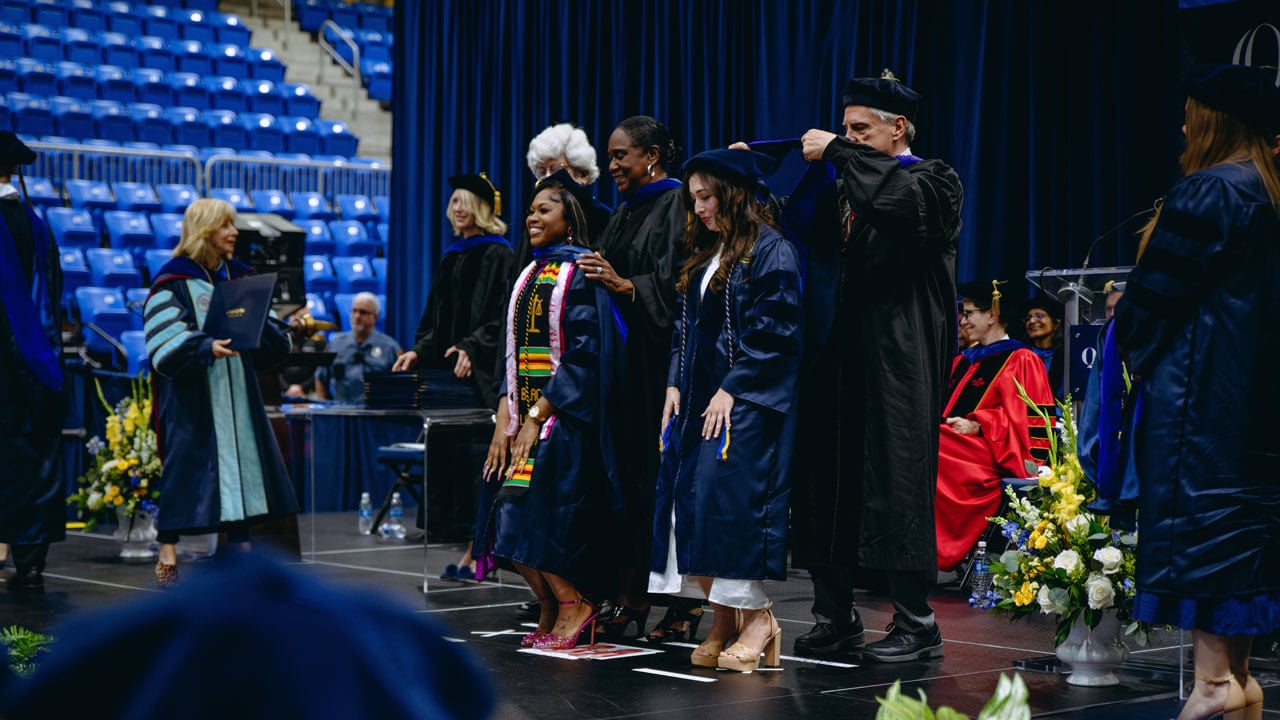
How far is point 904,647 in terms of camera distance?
4.34m

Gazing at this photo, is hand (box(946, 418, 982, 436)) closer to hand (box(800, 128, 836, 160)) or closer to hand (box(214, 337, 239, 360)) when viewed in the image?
hand (box(800, 128, 836, 160))

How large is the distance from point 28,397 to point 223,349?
2.70 feet

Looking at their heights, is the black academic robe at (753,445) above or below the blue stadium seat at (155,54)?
below

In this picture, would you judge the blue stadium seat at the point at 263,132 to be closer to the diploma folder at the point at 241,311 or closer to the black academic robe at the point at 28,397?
the black academic robe at the point at 28,397

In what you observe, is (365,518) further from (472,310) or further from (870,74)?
(870,74)

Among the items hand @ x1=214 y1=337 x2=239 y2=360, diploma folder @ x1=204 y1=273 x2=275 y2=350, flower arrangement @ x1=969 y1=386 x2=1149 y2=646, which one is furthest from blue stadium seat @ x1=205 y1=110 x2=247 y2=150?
flower arrangement @ x1=969 y1=386 x2=1149 y2=646

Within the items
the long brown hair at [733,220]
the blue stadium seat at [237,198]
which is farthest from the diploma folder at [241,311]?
the blue stadium seat at [237,198]

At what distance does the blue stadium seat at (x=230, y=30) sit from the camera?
17703 mm

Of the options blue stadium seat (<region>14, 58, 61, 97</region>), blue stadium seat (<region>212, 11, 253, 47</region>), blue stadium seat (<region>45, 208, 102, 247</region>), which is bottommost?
blue stadium seat (<region>45, 208, 102, 247</region>)

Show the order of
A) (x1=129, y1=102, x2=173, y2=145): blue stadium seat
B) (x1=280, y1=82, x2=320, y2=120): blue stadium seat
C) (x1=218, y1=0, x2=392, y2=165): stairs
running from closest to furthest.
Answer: (x1=129, y1=102, x2=173, y2=145): blue stadium seat → (x1=280, y1=82, x2=320, y2=120): blue stadium seat → (x1=218, y1=0, x2=392, y2=165): stairs

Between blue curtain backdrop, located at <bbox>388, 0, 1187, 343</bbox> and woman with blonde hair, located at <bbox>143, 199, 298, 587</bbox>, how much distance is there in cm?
340

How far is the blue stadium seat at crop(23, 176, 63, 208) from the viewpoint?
517 inches

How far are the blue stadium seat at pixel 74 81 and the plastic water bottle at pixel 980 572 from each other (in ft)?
39.6

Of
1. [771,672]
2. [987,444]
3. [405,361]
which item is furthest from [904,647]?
[405,361]
